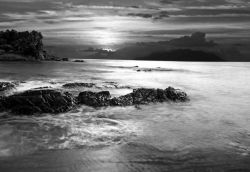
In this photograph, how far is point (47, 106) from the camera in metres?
17.1

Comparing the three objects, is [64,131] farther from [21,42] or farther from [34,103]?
[21,42]

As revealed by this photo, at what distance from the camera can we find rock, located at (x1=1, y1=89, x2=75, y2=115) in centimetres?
1650

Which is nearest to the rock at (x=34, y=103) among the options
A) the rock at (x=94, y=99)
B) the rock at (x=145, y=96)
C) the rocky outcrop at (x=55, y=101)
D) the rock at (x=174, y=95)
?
the rocky outcrop at (x=55, y=101)

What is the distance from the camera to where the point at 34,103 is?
1705 centimetres

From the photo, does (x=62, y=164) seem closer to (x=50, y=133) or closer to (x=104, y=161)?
(x=104, y=161)

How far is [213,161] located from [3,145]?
7.66 m

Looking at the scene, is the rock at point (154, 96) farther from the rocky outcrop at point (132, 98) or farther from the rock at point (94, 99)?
the rock at point (94, 99)

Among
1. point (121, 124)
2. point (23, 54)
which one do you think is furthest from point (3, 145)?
point (23, 54)

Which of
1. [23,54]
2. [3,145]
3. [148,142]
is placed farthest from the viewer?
[23,54]

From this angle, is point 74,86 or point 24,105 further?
point 74,86

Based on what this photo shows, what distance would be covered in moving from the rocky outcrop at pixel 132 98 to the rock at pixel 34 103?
8.57 ft

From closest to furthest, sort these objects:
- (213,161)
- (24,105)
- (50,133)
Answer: (213,161) → (50,133) → (24,105)

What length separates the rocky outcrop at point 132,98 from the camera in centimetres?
2017

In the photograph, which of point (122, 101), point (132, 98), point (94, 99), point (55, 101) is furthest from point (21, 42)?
point (55, 101)
